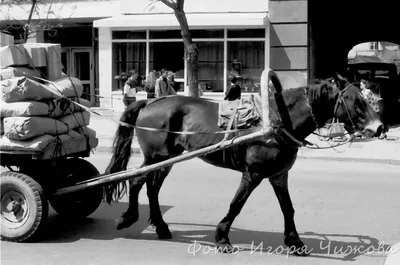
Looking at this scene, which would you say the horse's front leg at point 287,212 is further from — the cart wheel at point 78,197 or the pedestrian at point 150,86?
the pedestrian at point 150,86

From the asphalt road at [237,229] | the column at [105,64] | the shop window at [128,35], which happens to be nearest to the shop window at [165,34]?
the shop window at [128,35]

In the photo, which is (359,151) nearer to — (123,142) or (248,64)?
(248,64)

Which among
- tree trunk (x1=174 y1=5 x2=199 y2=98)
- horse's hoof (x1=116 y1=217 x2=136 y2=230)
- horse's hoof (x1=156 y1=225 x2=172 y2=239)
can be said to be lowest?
horse's hoof (x1=156 y1=225 x2=172 y2=239)

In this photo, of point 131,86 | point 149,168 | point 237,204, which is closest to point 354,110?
point 237,204

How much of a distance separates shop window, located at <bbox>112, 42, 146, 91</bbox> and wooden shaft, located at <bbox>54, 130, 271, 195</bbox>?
55.0 feet

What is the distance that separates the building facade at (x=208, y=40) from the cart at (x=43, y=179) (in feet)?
45.0

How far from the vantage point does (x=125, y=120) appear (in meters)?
7.62

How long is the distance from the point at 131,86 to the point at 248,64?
167 inches

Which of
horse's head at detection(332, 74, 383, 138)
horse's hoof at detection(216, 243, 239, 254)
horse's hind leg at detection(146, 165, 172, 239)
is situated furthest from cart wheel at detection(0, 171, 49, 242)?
horse's head at detection(332, 74, 383, 138)

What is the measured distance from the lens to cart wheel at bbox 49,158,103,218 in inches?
307

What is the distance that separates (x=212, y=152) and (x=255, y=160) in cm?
52

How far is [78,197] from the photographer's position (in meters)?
8.06

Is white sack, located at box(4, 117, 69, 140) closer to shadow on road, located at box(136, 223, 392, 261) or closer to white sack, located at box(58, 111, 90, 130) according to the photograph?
white sack, located at box(58, 111, 90, 130)

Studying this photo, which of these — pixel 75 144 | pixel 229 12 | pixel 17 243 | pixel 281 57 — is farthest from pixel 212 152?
pixel 229 12
